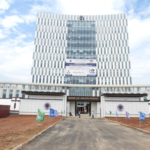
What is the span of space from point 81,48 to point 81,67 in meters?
13.3

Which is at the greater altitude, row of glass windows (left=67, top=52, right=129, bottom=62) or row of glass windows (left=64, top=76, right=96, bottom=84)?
row of glass windows (left=67, top=52, right=129, bottom=62)

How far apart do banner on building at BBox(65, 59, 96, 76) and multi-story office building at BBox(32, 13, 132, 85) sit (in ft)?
1.86

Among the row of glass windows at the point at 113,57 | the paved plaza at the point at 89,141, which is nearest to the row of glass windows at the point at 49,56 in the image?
the row of glass windows at the point at 113,57

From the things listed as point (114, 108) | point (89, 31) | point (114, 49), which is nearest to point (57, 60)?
point (89, 31)

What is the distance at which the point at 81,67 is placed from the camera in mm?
71938

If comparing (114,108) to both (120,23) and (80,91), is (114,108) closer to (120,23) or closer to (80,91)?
(80,91)

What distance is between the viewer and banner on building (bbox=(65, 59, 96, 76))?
71.2m

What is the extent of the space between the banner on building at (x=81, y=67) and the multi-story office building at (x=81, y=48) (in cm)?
57

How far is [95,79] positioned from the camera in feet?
240

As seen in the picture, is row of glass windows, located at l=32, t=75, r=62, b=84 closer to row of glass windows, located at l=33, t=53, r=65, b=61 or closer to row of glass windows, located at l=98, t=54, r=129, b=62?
row of glass windows, located at l=33, t=53, r=65, b=61

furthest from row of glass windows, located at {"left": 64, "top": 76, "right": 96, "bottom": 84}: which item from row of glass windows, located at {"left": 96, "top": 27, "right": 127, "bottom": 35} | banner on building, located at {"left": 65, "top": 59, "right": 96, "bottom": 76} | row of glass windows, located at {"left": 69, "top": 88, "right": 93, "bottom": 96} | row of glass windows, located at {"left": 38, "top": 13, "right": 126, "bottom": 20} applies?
row of glass windows, located at {"left": 38, "top": 13, "right": 126, "bottom": 20}

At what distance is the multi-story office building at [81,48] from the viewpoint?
74.6 metres

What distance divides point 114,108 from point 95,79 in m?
39.3

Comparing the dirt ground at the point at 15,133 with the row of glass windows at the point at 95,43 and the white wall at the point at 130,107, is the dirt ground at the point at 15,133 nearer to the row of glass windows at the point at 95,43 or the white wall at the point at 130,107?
the white wall at the point at 130,107
